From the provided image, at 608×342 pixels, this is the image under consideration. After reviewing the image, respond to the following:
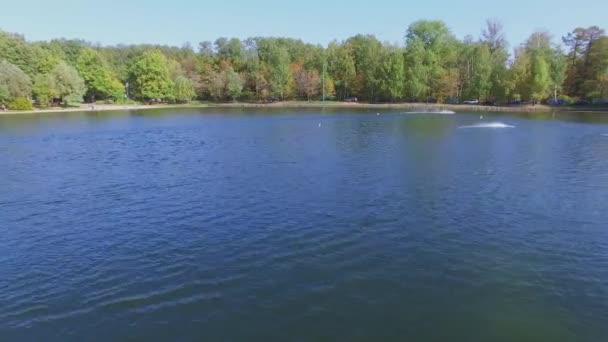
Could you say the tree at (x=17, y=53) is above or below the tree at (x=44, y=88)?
above

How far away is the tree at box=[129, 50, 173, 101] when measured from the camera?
140 meters

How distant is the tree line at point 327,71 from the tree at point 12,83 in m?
0.22

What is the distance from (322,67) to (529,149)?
365 feet

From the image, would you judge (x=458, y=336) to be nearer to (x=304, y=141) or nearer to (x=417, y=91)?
(x=304, y=141)

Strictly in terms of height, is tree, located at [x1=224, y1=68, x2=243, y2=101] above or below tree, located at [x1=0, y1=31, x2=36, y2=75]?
below

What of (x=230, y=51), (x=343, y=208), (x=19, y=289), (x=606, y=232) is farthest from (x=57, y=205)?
(x=230, y=51)

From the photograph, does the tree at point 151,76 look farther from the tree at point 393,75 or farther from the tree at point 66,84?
the tree at point 393,75

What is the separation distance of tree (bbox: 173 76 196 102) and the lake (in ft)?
354

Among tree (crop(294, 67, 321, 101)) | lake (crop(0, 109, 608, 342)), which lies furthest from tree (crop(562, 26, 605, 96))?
lake (crop(0, 109, 608, 342))

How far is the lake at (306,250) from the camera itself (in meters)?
13.5

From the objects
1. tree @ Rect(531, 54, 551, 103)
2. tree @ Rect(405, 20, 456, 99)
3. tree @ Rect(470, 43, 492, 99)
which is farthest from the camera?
tree @ Rect(405, 20, 456, 99)

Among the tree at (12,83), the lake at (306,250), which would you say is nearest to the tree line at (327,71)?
the tree at (12,83)

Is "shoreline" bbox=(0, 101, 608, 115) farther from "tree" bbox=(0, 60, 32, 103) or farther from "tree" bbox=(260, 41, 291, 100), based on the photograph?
"tree" bbox=(260, 41, 291, 100)

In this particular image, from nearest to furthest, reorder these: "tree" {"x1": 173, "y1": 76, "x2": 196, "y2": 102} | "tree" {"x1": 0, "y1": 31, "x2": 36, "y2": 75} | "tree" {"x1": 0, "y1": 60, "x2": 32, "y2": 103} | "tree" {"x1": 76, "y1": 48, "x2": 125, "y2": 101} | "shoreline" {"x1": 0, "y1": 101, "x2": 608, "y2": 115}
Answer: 1. "tree" {"x1": 0, "y1": 60, "x2": 32, "y2": 103}
2. "shoreline" {"x1": 0, "y1": 101, "x2": 608, "y2": 115}
3. "tree" {"x1": 0, "y1": 31, "x2": 36, "y2": 75}
4. "tree" {"x1": 76, "y1": 48, "x2": 125, "y2": 101}
5. "tree" {"x1": 173, "y1": 76, "x2": 196, "y2": 102}
